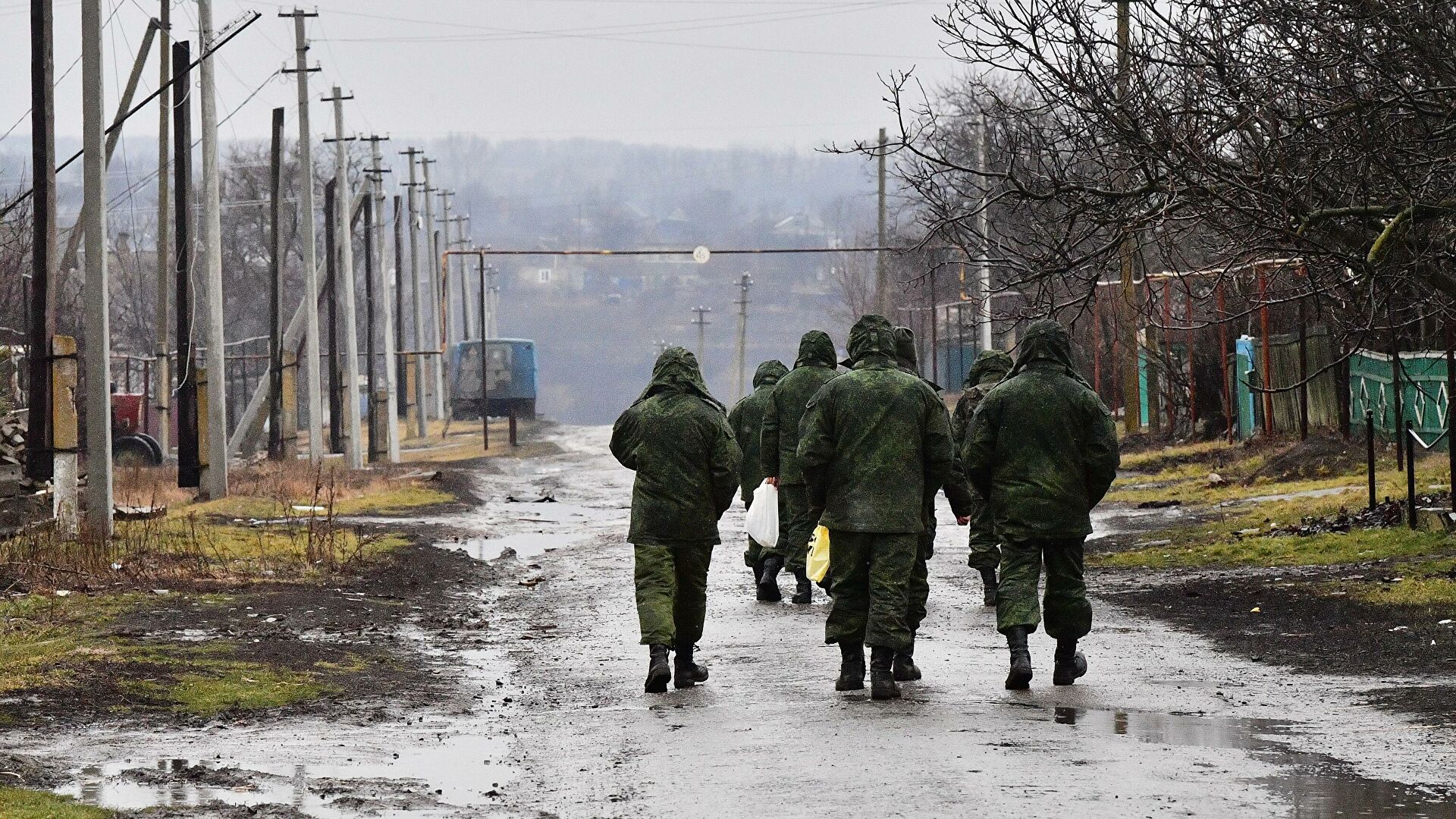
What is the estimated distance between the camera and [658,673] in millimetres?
10164

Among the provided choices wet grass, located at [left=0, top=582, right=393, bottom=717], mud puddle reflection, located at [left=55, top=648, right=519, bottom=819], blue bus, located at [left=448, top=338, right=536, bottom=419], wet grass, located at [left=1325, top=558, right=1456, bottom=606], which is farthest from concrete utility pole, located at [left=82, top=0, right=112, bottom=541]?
blue bus, located at [left=448, top=338, right=536, bottom=419]

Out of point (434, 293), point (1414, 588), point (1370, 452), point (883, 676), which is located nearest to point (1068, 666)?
point (883, 676)

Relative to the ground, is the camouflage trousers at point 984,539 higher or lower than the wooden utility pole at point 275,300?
lower

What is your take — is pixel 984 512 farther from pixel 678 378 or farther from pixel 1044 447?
pixel 1044 447

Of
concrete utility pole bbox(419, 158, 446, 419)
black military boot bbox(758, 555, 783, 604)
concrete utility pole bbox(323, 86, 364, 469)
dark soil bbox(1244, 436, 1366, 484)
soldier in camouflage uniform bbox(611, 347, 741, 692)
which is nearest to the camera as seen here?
soldier in camouflage uniform bbox(611, 347, 741, 692)

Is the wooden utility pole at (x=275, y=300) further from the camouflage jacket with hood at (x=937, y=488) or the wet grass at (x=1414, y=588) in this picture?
the wet grass at (x=1414, y=588)

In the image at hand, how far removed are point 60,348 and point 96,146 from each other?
2.04 metres

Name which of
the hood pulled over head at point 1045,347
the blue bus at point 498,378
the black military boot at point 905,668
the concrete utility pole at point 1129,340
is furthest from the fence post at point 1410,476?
the blue bus at point 498,378

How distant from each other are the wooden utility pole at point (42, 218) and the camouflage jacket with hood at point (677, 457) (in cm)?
1093

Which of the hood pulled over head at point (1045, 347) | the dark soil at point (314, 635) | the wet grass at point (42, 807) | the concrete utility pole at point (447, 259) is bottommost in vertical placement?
the dark soil at point (314, 635)

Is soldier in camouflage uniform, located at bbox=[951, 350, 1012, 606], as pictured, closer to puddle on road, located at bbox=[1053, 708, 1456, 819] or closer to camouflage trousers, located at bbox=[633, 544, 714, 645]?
camouflage trousers, located at bbox=[633, 544, 714, 645]

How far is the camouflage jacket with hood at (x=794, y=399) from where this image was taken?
13523 millimetres

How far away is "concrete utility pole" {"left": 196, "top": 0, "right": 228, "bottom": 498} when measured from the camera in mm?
26516

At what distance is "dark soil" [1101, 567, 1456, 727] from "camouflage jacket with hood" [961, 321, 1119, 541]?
1717mm
